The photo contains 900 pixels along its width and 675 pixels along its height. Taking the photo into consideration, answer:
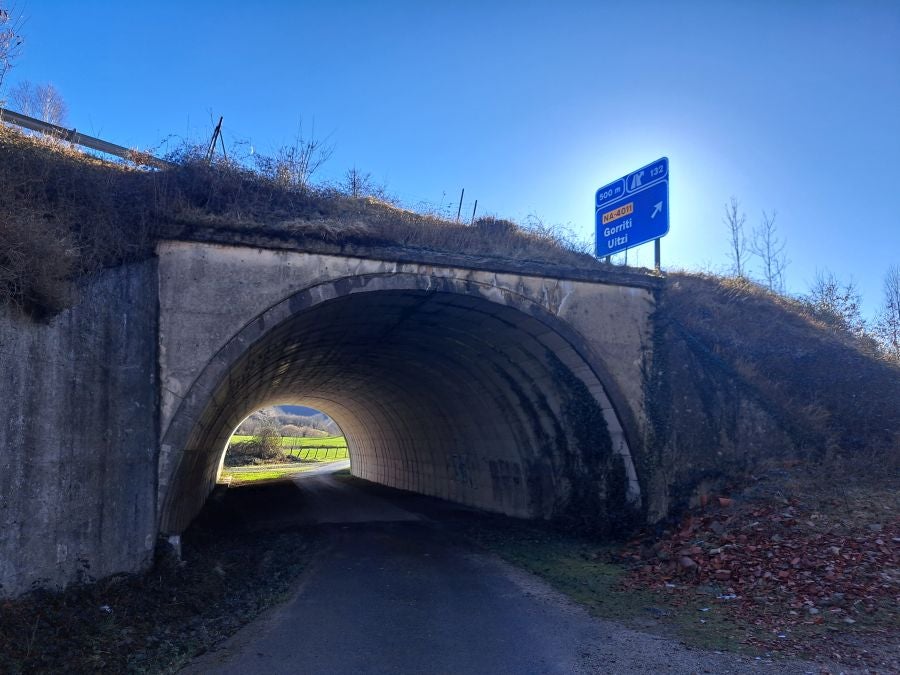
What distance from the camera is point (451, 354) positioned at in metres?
15.1

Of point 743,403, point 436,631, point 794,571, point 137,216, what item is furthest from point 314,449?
point 794,571

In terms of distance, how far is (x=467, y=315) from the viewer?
494 inches

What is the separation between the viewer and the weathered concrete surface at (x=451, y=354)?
30.9ft

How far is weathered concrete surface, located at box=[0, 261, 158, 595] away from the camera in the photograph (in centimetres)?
753

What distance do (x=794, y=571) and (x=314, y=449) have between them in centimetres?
6143

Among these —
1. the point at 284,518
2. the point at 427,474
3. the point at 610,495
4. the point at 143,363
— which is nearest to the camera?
the point at 143,363

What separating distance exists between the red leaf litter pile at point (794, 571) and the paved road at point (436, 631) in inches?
40.7

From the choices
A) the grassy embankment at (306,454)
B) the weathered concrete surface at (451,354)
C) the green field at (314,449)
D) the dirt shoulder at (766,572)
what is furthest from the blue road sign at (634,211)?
the green field at (314,449)

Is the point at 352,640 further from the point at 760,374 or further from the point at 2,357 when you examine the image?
the point at 760,374

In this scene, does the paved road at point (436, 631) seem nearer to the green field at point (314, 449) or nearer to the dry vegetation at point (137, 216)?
the dry vegetation at point (137, 216)

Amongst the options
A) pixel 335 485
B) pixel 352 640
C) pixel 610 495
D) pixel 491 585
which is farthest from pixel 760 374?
pixel 335 485

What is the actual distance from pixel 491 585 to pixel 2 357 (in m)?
7.23

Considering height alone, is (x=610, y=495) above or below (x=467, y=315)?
below

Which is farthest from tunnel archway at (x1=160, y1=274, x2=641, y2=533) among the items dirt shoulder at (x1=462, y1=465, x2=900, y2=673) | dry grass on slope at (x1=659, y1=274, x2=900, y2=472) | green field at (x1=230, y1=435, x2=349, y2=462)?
green field at (x1=230, y1=435, x2=349, y2=462)
